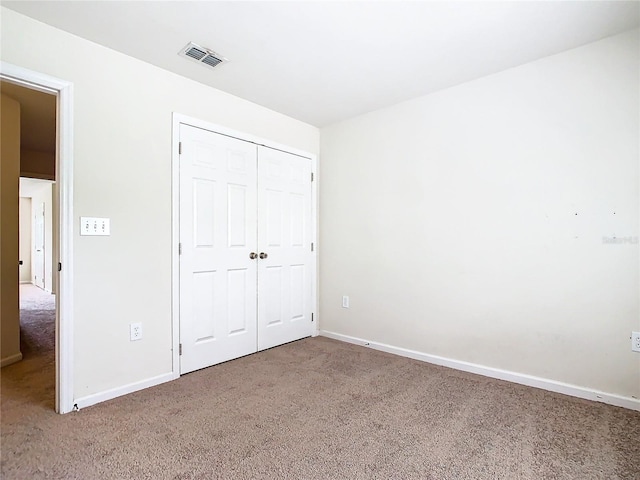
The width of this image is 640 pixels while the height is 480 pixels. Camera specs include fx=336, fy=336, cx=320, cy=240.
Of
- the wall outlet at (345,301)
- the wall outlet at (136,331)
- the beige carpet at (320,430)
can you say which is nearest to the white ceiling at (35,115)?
the wall outlet at (136,331)

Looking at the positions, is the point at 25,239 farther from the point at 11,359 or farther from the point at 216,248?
the point at 216,248

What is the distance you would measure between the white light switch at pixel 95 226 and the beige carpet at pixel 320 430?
3.63 ft

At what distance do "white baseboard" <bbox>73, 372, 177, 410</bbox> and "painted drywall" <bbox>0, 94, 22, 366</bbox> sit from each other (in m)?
1.40

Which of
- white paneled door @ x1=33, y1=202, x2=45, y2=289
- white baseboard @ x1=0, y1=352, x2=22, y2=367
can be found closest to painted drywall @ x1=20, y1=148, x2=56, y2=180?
white paneled door @ x1=33, y1=202, x2=45, y2=289

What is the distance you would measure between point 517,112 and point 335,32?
4.86 feet

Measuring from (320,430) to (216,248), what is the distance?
65.6 inches

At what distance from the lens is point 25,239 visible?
878cm

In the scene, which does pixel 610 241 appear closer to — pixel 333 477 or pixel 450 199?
pixel 450 199

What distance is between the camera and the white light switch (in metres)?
2.14

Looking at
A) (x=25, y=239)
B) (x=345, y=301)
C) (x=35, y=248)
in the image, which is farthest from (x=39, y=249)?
(x=345, y=301)

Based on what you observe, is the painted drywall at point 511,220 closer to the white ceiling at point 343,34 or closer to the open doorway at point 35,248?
the white ceiling at point 343,34

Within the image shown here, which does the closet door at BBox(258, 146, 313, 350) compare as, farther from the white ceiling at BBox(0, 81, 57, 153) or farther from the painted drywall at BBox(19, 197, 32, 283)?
the painted drywall at BBox(19, 197, 32, 283)

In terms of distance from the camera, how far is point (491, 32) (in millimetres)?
2086

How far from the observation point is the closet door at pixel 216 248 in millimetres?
2672
